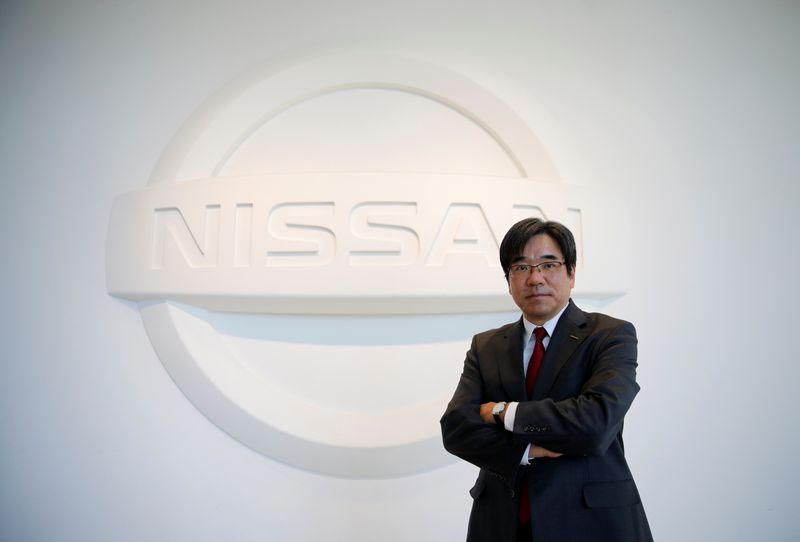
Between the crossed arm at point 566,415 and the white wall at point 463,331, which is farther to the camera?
the white wall at point 463,331

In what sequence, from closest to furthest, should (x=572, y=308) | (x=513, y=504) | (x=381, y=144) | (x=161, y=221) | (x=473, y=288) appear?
(x=513, y=504) → (x=572, y=308) → (x=473, y=288) → (x=161, y=221) → (x=381, y=144)

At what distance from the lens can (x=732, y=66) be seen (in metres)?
2.80

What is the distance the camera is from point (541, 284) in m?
1.29

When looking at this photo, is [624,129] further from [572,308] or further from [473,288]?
[572,308]

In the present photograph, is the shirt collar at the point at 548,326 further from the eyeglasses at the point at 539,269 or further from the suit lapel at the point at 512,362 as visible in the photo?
the eyeglasses at the point at 539,269

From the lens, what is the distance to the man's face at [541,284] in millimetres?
1297

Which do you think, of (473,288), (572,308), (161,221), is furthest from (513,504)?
(161,221)

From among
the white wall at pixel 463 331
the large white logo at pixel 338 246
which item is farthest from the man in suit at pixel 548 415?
the white wall at pixel 463 331

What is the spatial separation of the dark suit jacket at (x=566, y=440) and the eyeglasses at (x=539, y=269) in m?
0.14

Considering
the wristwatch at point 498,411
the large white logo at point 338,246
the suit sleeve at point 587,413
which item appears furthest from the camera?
the large white logo at point 338,246

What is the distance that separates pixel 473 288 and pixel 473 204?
445 millimetres

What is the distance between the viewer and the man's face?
1297 millimetres

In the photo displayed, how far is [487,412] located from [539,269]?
0.43 meters

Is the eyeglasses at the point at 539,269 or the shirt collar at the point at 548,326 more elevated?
the eyeglasses at the point at 539,269
